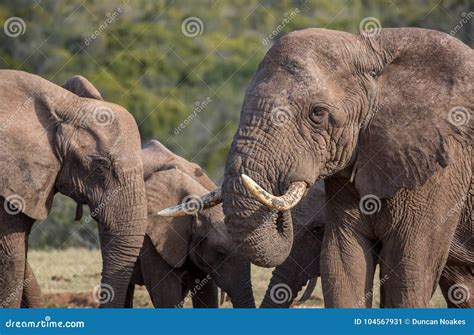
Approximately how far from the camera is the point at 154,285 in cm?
980

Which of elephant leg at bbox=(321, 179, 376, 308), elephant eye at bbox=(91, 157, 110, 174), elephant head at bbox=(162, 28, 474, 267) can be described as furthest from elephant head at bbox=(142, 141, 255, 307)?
elephant head at bbox=(162, 28, 474, 267)

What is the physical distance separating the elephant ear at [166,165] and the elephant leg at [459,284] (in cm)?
262

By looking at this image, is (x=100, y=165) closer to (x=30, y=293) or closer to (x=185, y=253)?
(x=30, y=293)

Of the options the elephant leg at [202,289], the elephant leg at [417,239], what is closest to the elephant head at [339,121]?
the elephant leg at [417,239]

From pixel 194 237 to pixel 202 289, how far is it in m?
0.48

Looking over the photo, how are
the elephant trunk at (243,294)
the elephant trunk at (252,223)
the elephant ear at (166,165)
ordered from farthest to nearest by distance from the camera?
the elephant ear at (166,165), the elephant trunk at (243,294), the elephant trunk at (252,223)

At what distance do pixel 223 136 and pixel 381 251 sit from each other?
1843cm

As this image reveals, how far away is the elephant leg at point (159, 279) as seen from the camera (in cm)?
974

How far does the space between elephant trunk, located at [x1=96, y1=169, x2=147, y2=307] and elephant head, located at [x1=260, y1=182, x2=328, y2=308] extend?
3.19 feet

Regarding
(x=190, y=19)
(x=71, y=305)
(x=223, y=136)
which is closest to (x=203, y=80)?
(x=190, y=19)

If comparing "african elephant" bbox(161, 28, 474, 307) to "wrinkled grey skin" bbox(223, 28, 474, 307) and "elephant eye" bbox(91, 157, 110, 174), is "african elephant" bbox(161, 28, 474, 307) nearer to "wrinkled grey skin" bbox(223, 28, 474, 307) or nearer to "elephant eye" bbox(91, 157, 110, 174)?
"wrinkled grey skin" bbox(223, 28, 474, 307)

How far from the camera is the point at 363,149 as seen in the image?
22.8 ft

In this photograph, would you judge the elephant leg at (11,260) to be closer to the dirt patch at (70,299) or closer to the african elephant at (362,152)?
the african elephant at (362,152)

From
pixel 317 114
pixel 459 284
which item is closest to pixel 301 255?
pixel 459 284
